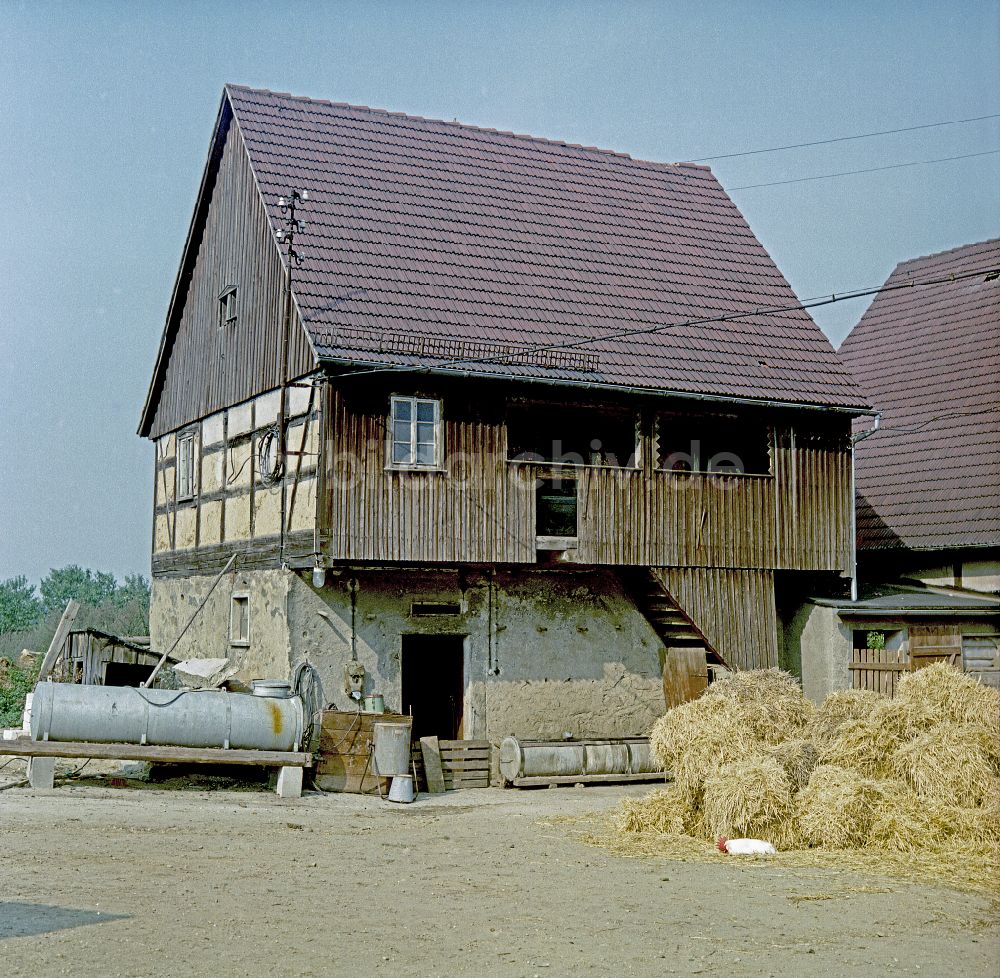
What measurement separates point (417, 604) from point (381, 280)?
15.3ft

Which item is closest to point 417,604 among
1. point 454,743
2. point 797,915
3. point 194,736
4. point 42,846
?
point 454,743

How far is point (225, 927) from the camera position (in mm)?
9094

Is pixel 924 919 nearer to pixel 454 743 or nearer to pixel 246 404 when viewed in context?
pixel 454 743

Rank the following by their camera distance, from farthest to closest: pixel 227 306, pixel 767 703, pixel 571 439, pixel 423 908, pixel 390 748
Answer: pixel 571 439, pixel 227 306, pixel 390 748, pixel 767 703, pixel 423 908

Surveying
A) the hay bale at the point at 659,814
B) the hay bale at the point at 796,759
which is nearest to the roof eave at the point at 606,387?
the hay bale at the point at 659,814

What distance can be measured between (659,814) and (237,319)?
1088cm

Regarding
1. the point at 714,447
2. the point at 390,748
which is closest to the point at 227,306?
the point at 390,748

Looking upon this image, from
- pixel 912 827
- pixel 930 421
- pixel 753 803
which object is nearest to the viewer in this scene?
pixel 912 827

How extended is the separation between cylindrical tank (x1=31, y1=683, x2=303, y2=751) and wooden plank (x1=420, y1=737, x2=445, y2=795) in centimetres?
191

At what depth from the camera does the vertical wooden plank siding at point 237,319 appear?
19314 millimetres

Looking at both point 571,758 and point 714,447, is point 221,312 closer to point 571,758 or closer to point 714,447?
point 714,447

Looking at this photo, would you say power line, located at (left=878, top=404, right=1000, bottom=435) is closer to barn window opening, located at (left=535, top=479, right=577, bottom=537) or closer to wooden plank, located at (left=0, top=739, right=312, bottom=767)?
barn window opening, located at (left=535, top=479, right=577, bottom=537)

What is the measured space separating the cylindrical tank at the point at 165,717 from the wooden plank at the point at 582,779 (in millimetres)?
3332

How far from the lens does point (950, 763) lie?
1301 cm
